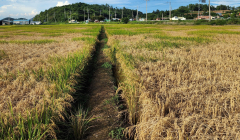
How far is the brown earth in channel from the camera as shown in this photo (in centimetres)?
211

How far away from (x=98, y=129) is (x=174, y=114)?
40.0 inches

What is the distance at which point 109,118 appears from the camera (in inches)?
94.4

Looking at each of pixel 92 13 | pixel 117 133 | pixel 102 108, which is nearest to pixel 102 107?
pixel 102 108

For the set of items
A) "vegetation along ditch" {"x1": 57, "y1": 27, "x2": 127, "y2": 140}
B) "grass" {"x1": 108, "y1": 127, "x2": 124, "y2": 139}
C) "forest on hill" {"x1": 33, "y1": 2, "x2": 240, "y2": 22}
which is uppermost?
"forest on hill" {"x1": 33, "y1": 2, "x2": 240, "y2": 22}

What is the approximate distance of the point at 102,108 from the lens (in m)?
2.67

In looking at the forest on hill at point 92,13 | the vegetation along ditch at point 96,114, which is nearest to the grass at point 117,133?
the vegetation along ditch at point 96,114

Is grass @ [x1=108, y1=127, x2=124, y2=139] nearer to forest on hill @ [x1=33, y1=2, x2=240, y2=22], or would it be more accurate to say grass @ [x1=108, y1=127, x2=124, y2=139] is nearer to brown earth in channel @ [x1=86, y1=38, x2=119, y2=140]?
brown earth in channel @ [x1=86, y1=38, x2=119, y2=140]

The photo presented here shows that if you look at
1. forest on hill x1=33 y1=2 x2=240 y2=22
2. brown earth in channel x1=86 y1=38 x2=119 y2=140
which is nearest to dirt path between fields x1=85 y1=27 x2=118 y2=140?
brown earth in channel x1=86 y1=38 x2=119 y2=140

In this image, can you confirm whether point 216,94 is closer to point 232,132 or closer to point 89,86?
point 232,132

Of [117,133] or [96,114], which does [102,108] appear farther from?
[117,133]

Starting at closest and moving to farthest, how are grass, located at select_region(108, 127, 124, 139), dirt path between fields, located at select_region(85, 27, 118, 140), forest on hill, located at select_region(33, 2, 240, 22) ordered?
grass, located at select_region(108, 127, 124, 139), dirt path between fields, located at select_region(85, 27, 118, 140), forest on hill, located at select_region(33, 2, 240, 22)

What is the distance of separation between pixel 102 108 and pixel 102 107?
0.10 feet

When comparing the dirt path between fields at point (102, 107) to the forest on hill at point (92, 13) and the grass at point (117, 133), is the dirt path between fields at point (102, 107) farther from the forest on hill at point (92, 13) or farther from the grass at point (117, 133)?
the forest on hill at point (92, 13)

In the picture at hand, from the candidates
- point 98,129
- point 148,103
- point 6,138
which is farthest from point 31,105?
point 148,103
